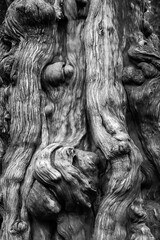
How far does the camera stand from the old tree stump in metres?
2.61

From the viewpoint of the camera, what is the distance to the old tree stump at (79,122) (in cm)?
261

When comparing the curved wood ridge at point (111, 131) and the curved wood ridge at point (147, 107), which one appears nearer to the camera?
the curved wood ridge at point (111, 131)

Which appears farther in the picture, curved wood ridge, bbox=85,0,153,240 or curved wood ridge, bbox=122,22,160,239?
curved wood ridge, bbox=122,22,160,239

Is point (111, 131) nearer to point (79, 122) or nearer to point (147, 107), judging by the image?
point (79, 122)

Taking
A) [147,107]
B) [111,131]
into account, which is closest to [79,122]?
[111,131]

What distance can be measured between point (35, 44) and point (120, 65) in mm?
792

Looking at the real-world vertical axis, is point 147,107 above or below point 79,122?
above

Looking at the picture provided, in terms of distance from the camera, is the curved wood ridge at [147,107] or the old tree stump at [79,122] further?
the curved wood ridge at [147,107]

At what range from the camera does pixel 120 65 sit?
10.3ft

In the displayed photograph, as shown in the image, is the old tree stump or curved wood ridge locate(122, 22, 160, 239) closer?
the old tree stump

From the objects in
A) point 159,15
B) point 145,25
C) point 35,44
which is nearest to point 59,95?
point 35,44

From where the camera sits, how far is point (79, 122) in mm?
2994

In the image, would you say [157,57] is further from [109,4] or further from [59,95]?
[59,95]

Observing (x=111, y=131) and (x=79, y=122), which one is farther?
(x=79, y=122)
